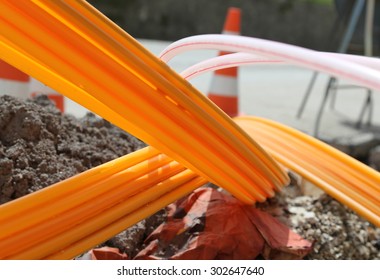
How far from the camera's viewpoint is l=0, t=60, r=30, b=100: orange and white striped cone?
152 inches

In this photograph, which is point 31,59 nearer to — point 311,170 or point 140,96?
point 140,96

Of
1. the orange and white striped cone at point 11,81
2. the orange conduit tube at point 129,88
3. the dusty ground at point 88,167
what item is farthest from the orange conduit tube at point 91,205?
the orange and white striped cone at point 11,81

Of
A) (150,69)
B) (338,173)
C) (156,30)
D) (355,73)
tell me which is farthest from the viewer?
(156,30)

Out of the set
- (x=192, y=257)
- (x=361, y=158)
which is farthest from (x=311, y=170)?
(x=361, y=158)

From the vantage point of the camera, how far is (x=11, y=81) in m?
3.88

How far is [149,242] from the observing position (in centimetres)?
A: 276

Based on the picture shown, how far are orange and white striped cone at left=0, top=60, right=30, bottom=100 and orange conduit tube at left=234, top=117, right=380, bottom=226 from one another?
143 centimetres

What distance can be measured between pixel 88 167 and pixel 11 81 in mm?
1166

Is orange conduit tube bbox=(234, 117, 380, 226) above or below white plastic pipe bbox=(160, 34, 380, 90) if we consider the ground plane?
below

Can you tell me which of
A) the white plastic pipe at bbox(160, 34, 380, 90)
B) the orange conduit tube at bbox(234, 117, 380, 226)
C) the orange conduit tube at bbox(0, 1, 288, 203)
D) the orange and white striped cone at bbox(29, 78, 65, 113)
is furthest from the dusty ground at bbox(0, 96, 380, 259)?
the white plastic pipe at bbox(160, 34, 380, 90)

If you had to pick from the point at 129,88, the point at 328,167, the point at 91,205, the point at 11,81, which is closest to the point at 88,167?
the point at 91,205

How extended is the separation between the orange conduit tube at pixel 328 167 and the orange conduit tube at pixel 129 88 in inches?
15.3

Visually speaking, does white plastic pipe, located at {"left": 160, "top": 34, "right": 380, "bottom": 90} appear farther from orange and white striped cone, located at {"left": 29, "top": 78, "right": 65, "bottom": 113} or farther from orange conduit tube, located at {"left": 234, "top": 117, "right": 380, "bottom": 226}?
orange and white striped cone, located at {"left": 29, "top": 78, "right": 65, "bottom": 113}
